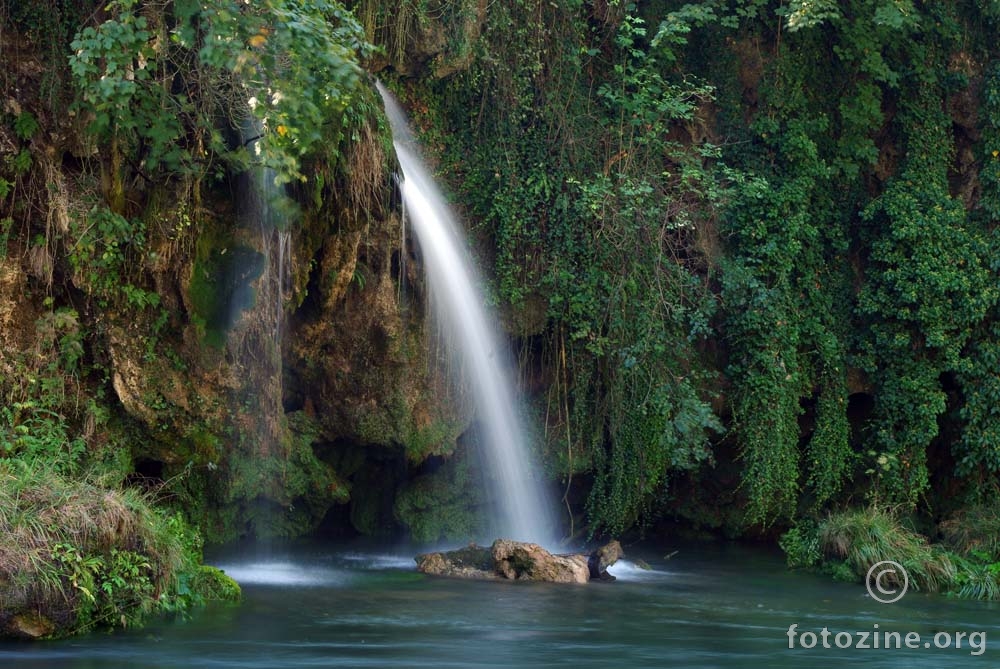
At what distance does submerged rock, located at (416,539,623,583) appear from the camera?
10922 millimetres

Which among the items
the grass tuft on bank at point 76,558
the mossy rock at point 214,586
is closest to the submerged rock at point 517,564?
the mossy rock at point 214,586

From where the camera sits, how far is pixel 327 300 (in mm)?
11742

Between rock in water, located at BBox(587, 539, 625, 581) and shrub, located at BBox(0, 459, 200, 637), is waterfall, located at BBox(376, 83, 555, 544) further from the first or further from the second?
shrub, located at BBox(0, 459, 200, 637)

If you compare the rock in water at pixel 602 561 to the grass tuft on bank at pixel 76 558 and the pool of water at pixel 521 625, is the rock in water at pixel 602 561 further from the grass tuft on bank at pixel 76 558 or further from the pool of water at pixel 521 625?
the grass tuft on bank at pixel 76 558

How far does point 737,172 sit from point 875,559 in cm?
479

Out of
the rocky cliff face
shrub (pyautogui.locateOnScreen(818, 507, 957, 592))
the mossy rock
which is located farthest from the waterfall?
the mossy rock

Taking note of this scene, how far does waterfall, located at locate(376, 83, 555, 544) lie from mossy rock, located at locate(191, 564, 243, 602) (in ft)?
13.6

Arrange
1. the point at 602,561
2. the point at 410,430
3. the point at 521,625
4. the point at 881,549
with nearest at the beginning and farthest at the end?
the point at 521,625
the point at 602,561
the point at 881,549
the point at 410,430

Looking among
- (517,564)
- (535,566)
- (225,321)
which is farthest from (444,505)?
(225,321)

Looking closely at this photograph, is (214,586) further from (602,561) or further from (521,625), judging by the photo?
(602,561)

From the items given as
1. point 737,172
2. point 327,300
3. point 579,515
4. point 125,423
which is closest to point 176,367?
point 125,423

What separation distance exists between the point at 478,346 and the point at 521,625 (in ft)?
15.3

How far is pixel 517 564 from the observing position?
11.0m

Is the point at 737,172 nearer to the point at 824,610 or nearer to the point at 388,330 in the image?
the point at 388,330
